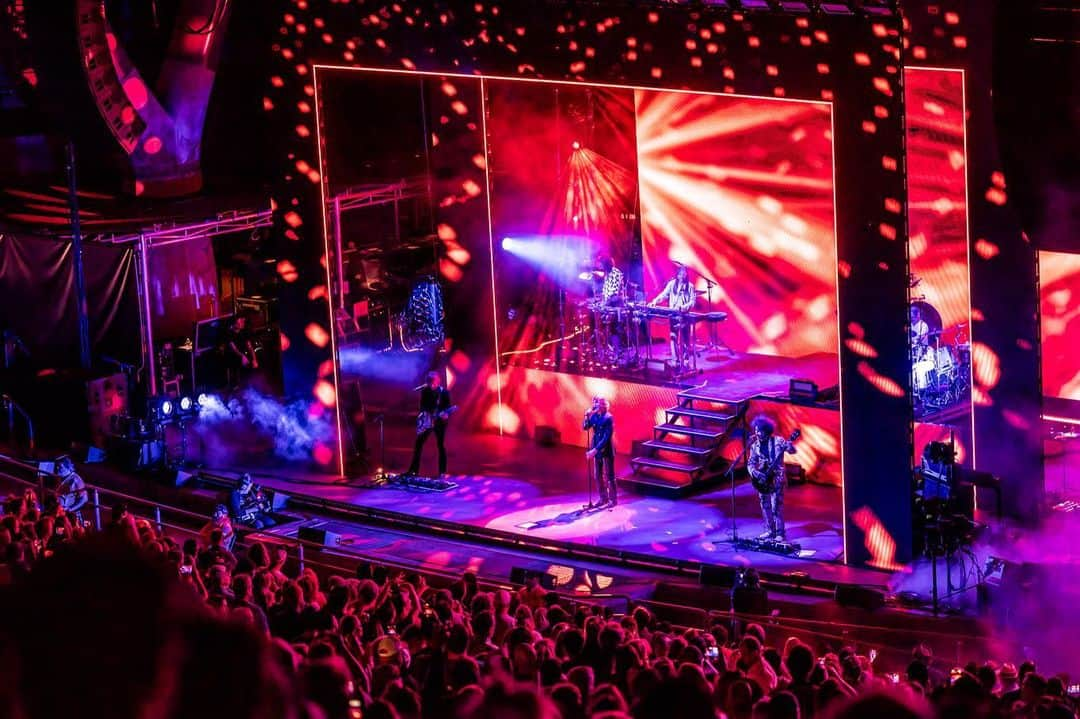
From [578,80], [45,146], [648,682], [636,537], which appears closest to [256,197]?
Answer: [45,146]

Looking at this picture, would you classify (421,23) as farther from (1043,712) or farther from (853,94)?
(1043,712)

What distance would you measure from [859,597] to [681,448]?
3751 mm

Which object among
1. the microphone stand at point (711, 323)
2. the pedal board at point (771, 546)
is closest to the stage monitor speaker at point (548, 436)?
the microphone stand at point (711, 323)

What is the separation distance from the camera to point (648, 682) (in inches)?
204

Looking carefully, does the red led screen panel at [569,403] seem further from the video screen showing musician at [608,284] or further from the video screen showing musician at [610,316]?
the video screen showing musician at [608,284]

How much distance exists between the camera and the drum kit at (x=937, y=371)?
1316cm

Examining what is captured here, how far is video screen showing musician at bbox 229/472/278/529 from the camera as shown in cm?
1330

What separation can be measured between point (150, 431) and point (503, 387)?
12.2ft

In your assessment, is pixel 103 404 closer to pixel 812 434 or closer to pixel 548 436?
pixel 548 436

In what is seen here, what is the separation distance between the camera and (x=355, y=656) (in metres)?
6.31

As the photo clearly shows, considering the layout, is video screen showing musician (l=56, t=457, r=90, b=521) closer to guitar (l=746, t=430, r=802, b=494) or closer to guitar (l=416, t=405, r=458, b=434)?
guitar (l=416, t=405, r=458, b=434)

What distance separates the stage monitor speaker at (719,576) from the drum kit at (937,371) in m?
2.95

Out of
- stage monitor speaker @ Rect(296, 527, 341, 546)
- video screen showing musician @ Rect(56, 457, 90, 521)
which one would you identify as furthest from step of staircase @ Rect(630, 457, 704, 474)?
video screen showing musician @ Rect(56, 457, 90, 521)

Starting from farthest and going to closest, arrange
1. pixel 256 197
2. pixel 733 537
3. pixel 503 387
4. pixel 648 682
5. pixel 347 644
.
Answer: pixel 256 197 < pixel 503 387 < pixel 733 537 < pixel 347 644 < pixel 648 682
